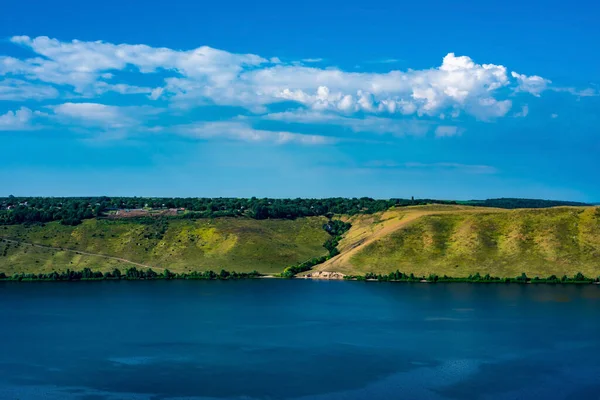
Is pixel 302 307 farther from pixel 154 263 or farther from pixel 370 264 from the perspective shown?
pixel 154 263

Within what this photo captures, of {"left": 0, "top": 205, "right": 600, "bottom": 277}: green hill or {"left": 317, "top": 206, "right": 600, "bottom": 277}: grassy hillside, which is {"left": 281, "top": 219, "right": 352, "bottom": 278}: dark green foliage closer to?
{"left": 0, "top": 205, "right": 600, "bottom": 277}: green hill

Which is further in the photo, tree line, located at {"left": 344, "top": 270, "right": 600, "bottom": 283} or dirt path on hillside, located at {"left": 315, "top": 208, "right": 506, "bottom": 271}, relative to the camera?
dirt path on hillside, located at {"left": 315, "top": 208, "right": 506, "bottom": 271}

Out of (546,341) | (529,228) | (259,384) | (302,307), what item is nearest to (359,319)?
(302,307)

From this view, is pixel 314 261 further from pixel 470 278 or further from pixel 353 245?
pixel 470 278

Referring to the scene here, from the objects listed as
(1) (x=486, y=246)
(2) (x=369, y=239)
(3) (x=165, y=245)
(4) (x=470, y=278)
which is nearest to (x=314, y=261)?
(2) (x=369, y=239)

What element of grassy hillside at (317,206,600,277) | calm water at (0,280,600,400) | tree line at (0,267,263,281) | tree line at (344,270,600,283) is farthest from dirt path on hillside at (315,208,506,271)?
calm water at (0,280,600,400)
